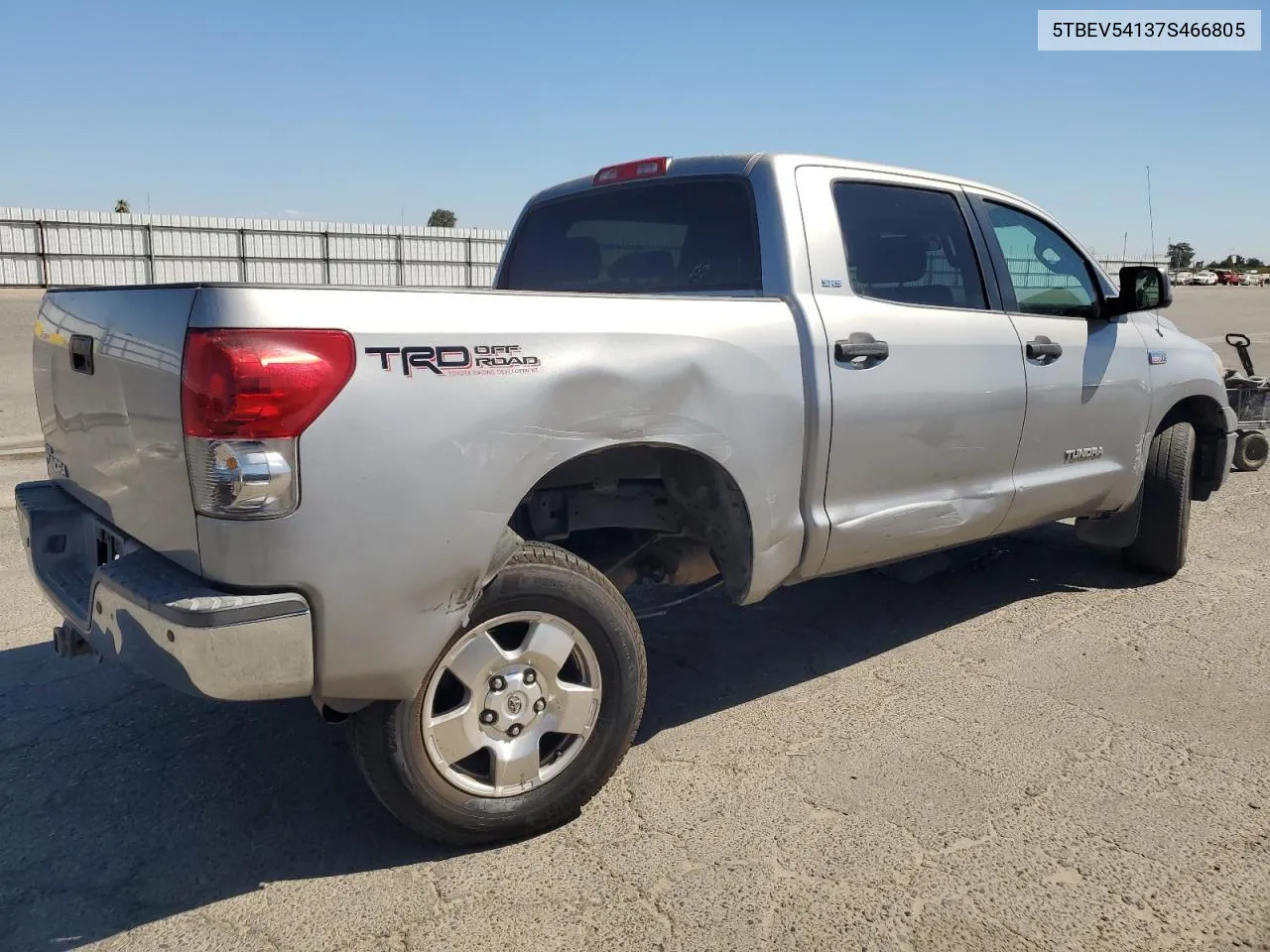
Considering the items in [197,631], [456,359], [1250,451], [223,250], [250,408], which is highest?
[223,250]

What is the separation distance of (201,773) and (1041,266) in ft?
13.0

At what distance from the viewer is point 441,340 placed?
2537 millimetres

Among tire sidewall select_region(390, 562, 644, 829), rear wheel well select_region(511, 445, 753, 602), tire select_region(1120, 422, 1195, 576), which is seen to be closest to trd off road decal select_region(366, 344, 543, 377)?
rear wheel well select_region(511, 445, 753, 602)

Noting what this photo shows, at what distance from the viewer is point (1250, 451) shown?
8211mm

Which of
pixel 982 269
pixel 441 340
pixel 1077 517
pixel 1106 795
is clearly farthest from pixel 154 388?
pixel 1077 517

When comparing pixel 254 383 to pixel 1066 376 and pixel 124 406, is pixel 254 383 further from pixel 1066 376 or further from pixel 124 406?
pixel 1066 376

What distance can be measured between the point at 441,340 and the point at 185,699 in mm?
2118

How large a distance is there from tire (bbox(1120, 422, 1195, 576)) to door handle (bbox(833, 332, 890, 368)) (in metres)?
2.34

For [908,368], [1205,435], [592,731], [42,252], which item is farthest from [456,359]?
[42,252]

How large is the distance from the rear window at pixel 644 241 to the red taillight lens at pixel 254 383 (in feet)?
5.85

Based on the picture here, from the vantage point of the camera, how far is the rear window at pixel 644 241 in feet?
12.3

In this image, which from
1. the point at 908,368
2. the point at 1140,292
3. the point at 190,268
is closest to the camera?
the point at 908,368

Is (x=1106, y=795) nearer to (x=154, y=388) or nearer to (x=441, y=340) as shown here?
(x=441, y=340)

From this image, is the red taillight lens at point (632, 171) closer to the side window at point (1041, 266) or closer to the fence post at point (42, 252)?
the side window at point (1041, 266)
